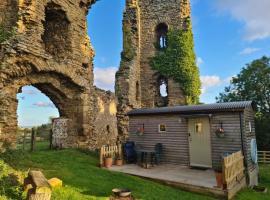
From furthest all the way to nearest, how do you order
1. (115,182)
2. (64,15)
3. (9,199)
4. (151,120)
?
(64,15), (151,120), (115,182), (9,199)

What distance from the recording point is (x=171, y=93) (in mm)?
23688

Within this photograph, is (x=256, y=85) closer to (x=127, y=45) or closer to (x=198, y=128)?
(x=127, y=45)

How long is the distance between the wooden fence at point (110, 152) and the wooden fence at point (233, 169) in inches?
230

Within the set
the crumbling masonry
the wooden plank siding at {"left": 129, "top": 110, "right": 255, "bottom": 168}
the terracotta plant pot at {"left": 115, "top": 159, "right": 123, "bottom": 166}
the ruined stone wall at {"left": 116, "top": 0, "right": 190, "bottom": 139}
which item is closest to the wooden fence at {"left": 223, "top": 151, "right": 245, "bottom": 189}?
the wooden plank siding at {"left": 129, "top": 110, "right": 255, "bottom": 168}

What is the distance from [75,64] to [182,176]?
8.72m

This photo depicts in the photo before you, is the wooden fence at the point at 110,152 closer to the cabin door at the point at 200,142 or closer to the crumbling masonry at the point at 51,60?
the crumbling masonry at the point at 51,60

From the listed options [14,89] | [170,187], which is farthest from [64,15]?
[170,187]

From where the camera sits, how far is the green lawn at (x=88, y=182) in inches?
293

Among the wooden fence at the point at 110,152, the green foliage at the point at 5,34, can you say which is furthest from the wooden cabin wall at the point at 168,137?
the green foliage at the point at 5,34

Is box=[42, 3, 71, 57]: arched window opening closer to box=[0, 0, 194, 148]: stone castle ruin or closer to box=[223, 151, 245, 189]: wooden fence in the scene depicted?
box=[0, 0, 194, 148]: stone castle ruin

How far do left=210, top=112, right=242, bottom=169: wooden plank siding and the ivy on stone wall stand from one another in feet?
38.2

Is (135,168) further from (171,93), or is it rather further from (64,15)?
(171,93)

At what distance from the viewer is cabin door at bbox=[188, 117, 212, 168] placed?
11.8 m

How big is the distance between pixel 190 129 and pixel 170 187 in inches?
147
